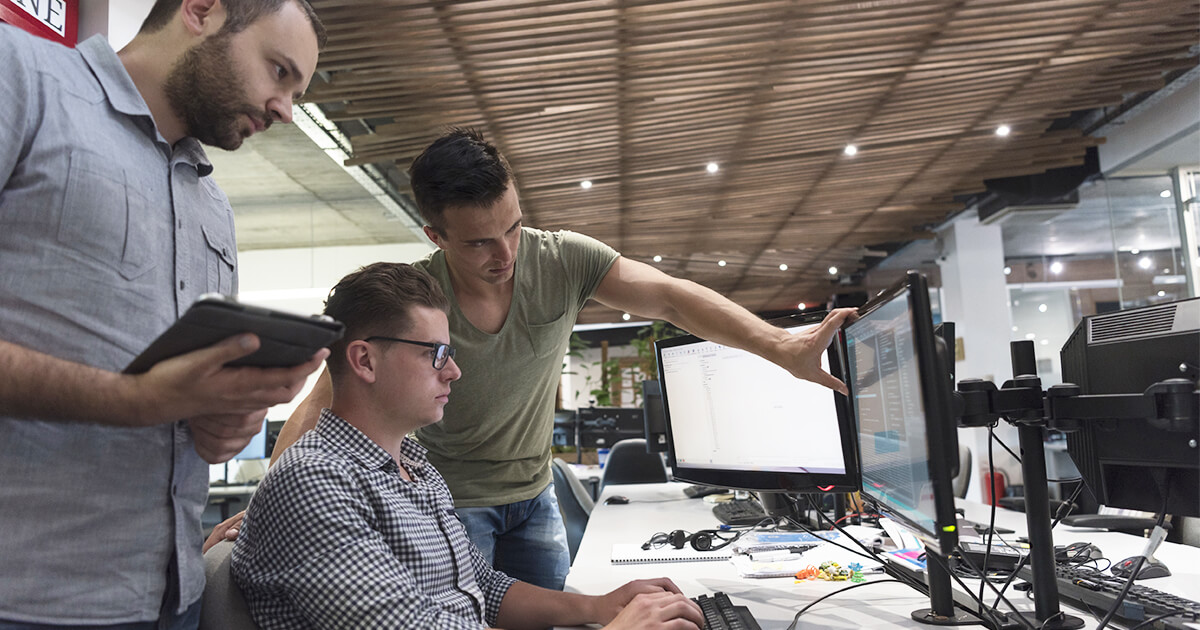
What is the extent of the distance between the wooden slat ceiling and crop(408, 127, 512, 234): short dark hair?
7.34ft

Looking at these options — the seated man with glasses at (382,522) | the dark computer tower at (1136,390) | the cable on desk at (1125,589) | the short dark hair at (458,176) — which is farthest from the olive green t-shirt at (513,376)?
the cable on desk at (1125,589)

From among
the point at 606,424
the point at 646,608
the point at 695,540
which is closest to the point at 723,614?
the point at 646,608

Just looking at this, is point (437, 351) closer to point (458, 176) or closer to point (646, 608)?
point (458, 176)

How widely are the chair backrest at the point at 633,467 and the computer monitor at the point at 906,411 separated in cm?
314

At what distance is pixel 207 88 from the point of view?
1.28 m

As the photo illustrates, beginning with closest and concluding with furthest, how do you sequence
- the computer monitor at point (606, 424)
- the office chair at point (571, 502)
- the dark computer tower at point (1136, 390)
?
the dark computer tower at point (1136, 390) < the office chair at point (571, 502) < the computer monitor at point (606, 424)

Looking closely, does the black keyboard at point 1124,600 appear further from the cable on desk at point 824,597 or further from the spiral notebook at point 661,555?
the spiral notebook at point 661,555

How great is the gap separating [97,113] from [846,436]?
4.91 feet

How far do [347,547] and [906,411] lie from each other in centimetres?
85

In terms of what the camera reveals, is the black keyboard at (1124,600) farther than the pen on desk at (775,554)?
No

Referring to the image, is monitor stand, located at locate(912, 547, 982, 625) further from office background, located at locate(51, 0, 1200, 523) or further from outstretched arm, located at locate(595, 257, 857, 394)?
office background, located at locate(51, 0, 1200, 523)

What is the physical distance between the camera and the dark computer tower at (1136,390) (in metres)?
1.36

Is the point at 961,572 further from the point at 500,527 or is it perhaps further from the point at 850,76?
the point at 850,76

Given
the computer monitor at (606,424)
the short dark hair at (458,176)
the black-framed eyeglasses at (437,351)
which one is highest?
the short dark hair at (458,176)
